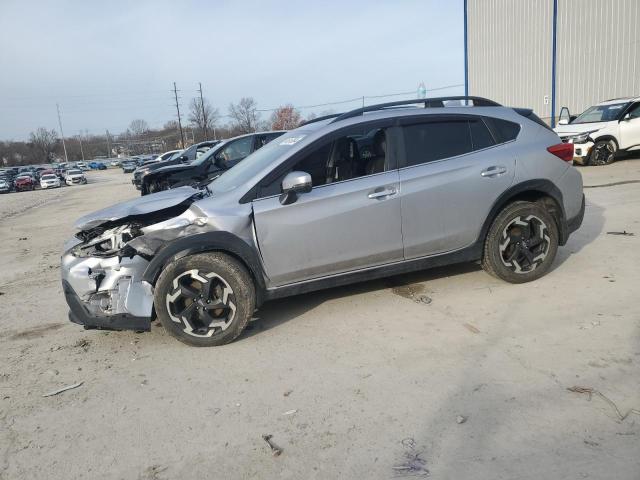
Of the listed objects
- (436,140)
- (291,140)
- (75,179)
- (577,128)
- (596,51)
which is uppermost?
(596,51)

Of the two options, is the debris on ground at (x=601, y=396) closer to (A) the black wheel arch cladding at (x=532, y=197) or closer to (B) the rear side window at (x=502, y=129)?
(A) the black wheel arch cladding at (x=532, y=197)

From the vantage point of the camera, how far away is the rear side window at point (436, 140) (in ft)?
14.7

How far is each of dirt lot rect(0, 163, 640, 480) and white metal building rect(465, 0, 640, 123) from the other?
22.0 m

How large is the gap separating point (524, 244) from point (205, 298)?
3.07 metres

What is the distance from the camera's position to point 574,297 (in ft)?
14.5

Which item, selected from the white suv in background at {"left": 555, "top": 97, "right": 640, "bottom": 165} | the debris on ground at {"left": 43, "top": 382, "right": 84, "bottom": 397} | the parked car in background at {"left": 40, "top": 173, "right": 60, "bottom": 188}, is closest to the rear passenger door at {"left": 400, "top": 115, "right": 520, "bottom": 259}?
the debris on ground at {"left": 43, "top": 382, "right": 84, "bottom": 397}

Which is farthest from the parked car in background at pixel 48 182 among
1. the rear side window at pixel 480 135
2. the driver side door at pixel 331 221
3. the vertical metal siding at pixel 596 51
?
the rear side window at pixel 480 135

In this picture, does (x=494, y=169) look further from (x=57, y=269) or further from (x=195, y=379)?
(x=57, y=269)

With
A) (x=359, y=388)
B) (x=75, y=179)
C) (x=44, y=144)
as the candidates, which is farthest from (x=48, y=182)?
Answer: (x=44, y=144)

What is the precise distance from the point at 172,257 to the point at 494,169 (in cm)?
301

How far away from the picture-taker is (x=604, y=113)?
47.1 ft

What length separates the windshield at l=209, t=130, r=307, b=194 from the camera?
4.31 meters

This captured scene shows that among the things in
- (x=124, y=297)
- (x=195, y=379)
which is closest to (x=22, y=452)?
(x=195, y=379)

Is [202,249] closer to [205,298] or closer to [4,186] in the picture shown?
[205,298]
